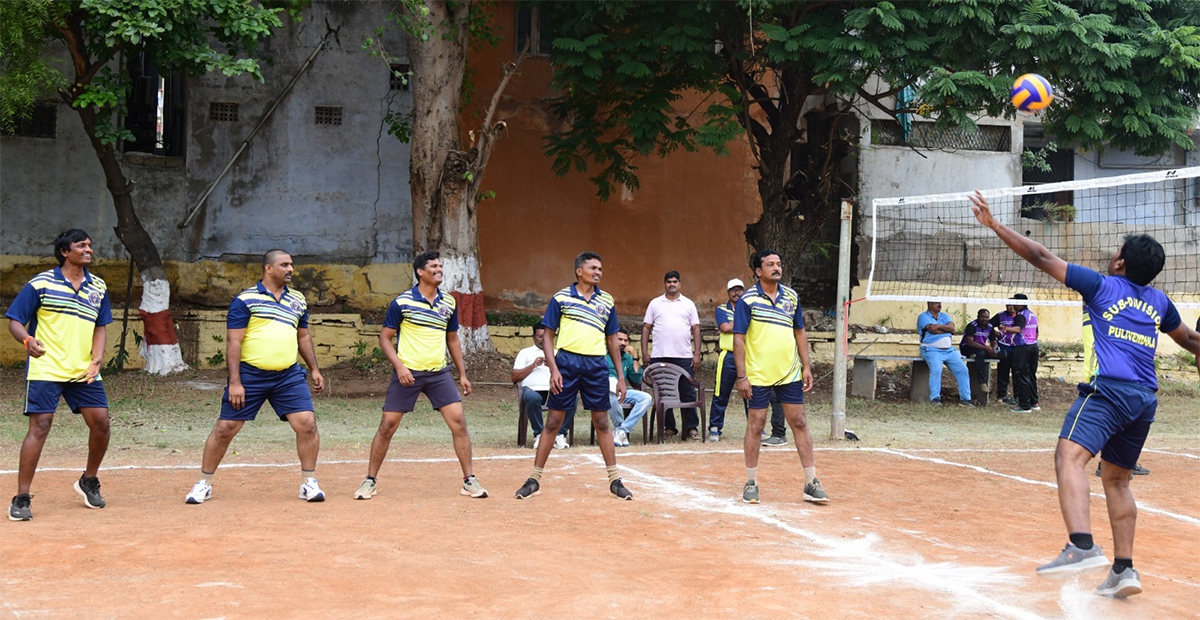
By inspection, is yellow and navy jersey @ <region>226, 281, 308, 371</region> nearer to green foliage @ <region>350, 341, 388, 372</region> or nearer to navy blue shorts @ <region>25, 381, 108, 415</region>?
navy blue shorts @ <region>25, 381, 108, 415</region>

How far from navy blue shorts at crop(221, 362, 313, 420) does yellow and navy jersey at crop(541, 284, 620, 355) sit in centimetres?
187

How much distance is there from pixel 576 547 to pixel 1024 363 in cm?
1228

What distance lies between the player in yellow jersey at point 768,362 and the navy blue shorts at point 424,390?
216 centimetres

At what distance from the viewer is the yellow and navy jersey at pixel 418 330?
812cm

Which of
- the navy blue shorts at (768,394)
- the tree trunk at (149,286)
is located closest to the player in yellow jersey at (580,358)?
the navy blue shorts at (768,394)

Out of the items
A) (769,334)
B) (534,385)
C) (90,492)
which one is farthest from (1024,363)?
(90,492)

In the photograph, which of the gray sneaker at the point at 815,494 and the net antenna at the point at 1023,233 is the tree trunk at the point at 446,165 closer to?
the net antenna at the point at 1023,233

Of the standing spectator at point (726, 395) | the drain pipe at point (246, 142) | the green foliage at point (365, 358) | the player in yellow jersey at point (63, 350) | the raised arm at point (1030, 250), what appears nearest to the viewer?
the raised arm at point (1030, 250)

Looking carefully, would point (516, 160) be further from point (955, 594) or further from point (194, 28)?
point (955, 594)

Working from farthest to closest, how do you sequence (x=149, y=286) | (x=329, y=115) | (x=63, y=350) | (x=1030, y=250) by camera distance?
(x=329, y=115) < (x=149, y=286) < (x=63, y=350) < (x=1030, y=250)

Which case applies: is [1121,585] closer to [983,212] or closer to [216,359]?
[983,212]

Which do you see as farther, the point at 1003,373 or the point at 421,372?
the point at 1003,373

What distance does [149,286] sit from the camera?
1753 cm

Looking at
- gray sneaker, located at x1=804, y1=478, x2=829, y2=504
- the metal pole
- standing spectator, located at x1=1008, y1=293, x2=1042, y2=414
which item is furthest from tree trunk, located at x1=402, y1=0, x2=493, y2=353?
gray sneaker, located at x1=804, y1=478, x2=829, y2=504
